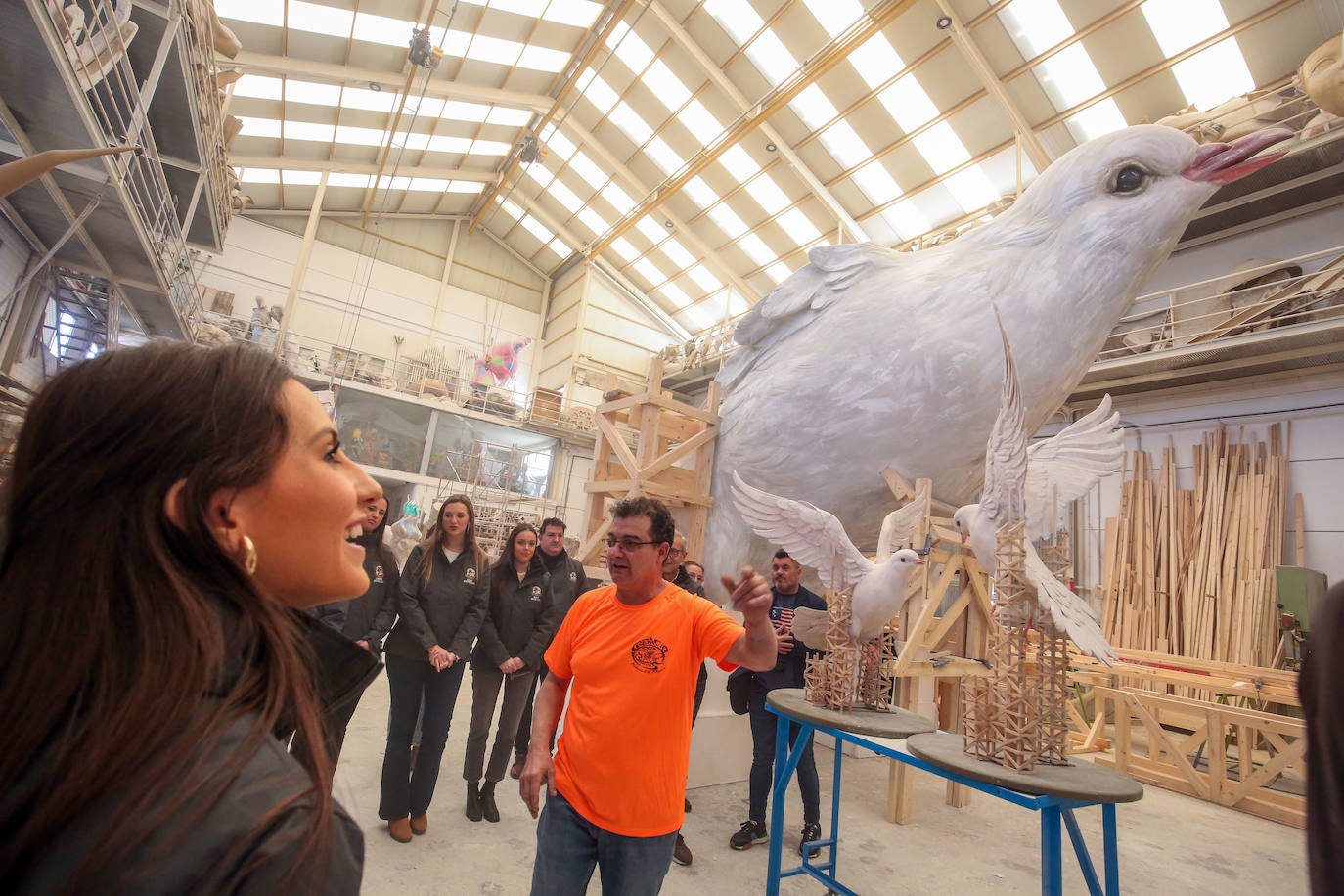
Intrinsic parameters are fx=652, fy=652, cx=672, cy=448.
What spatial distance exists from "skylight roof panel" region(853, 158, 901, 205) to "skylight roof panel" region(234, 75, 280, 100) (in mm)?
12527

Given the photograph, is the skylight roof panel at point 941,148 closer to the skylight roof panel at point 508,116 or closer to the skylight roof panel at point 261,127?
the skylight roof panel at point 508,116

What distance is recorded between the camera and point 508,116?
17.2 meters

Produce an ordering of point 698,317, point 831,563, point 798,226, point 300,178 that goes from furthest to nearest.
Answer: point 698,317 < point 300,178 < point 798,226 < point 831,563

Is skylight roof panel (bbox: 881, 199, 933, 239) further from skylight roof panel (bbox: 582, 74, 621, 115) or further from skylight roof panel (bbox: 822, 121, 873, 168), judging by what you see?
skylight roof panel (bbox: 582, 74, 621, 115)

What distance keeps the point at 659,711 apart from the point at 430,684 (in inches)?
82.5

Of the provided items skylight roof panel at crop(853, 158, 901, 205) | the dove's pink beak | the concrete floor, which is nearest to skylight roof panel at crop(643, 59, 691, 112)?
skylight roof panel at crop(853, 158, 901, 205)

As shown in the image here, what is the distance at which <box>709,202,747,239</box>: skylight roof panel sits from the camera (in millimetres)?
16203

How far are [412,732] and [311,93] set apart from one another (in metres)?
16.1

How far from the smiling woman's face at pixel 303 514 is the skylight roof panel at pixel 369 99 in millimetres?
17086

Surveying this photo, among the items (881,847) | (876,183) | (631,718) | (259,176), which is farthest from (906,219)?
(259,176)

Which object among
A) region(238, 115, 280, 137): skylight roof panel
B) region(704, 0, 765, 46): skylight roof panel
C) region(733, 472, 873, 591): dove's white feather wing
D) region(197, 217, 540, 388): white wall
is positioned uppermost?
region(704, 0, 765, 46): skylight roof panel

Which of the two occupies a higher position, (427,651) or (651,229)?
(651,229)

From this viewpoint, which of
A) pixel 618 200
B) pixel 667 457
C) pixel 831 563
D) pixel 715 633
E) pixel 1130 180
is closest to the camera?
pixel 715 633

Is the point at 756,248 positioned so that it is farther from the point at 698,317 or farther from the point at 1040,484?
the point at 1040,484
